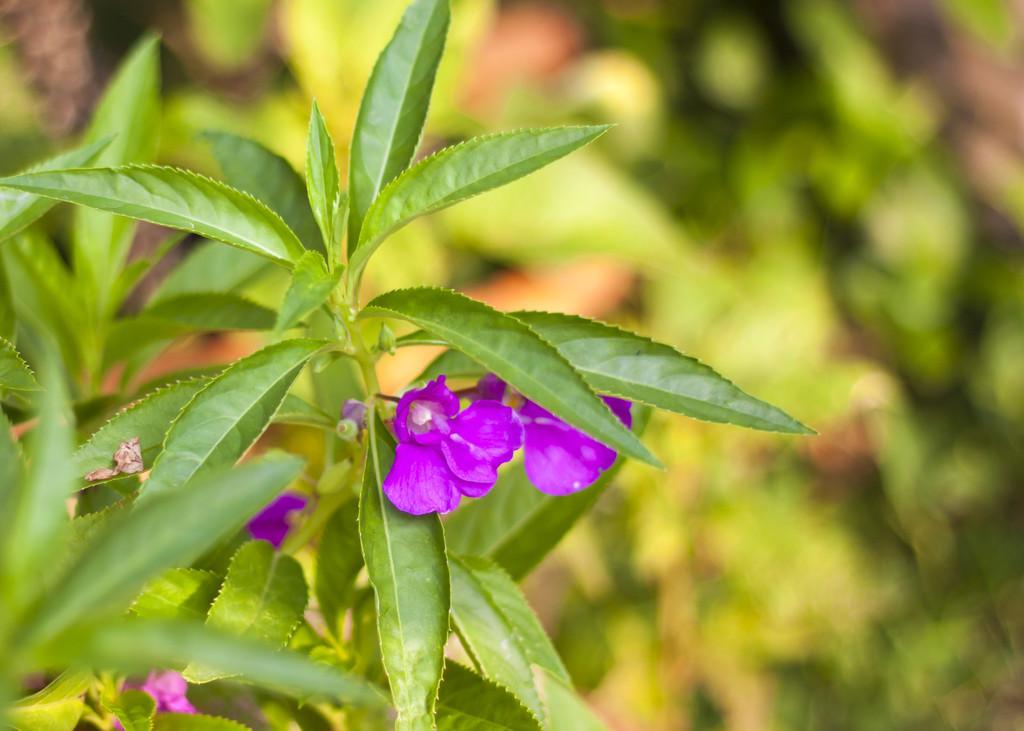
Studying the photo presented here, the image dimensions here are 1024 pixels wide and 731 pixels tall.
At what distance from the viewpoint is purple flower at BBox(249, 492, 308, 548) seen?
2.99 feet

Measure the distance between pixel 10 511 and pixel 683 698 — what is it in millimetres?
1779

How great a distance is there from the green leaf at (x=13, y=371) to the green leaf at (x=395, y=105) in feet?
0.82

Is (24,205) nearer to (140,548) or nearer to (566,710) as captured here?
(140,548)

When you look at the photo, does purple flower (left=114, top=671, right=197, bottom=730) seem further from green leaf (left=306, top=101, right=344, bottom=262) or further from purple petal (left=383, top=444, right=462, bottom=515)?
green leaf (left=306, top=101, right=344, bottom=262)

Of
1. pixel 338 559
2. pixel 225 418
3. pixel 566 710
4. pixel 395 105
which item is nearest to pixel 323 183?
pixel 395 105

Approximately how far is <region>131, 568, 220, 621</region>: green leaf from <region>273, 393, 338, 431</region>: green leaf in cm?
13

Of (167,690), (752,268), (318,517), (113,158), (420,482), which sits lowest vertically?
(752,268)

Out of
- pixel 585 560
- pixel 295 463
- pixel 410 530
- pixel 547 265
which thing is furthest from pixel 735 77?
pixel 295 463

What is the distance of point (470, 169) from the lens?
2.22ft

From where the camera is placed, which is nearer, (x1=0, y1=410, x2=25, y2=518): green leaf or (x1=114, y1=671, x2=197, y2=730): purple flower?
(x1=0, y1=410, x2=25, y2=518): green leaf

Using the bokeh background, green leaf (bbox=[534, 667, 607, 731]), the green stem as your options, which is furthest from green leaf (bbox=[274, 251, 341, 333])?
the bokeh background

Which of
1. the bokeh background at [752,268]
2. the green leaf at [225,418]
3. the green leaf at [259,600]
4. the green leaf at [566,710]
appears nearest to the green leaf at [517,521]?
the green leaf at [566,710]

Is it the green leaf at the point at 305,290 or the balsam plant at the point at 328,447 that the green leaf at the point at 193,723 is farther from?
the green leaf at the point at 305,290

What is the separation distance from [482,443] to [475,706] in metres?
0.20
